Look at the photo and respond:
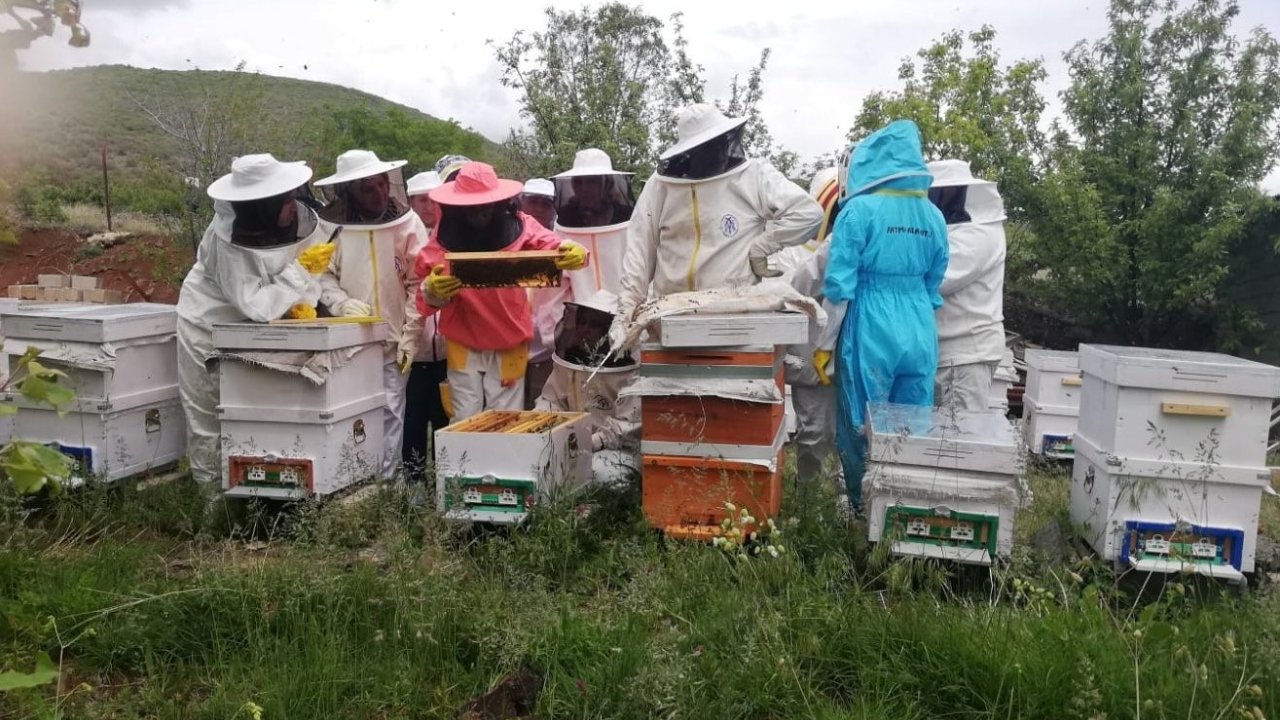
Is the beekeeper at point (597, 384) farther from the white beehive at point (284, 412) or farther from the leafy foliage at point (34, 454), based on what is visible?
the leafy foliage at point (34, 454)

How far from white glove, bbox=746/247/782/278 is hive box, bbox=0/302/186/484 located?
10.4 ft

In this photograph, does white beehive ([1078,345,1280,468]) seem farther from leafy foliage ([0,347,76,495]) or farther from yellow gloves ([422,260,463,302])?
leafy foliage ([0,347,76,495])

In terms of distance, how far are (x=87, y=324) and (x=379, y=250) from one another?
156 centimetres

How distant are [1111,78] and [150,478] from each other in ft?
42.3

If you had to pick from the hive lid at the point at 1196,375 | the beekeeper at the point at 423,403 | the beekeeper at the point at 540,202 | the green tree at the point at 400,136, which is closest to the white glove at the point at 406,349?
the beekeeper at the point at 423,403

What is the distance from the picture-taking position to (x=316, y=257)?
532 cm

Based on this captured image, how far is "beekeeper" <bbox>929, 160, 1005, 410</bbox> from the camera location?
17.0ft

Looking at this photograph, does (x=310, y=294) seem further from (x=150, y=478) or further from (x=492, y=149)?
(x=492, y=149)

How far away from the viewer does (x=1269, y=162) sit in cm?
1188

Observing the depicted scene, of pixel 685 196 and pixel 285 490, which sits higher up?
pixel 685 196

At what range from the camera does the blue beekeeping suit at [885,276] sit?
4.41 meters

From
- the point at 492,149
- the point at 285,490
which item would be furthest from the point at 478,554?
the point at 492,149

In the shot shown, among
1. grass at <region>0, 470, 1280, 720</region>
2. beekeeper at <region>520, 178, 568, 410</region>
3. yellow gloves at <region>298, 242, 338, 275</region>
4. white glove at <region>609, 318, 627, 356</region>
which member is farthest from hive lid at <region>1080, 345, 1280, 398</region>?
yellow gloves at <region>298, 242, 338, 275</region>

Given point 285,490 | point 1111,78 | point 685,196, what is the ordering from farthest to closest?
point 1111,78 → point 685,196 → point 285,490
